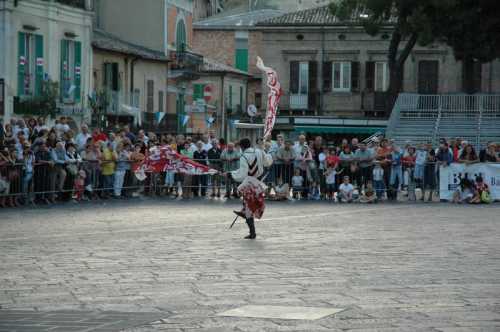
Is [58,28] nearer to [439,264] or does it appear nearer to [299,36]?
[299,36]

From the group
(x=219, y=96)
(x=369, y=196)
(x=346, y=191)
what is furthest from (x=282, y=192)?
(x=219, y=96)

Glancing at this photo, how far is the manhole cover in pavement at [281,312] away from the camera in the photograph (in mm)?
10570

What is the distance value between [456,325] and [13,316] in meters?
3.76

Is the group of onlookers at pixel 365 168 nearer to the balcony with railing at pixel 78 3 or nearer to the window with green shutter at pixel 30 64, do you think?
the window with green shutter at pixel 30 64

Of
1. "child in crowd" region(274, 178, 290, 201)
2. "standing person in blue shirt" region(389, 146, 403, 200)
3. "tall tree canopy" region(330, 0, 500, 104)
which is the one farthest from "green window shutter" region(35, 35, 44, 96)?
"tall tree canopy" region(330, 0, 500, 104)

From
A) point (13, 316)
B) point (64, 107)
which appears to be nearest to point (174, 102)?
point (64, 107)

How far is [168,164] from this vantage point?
1284 inches

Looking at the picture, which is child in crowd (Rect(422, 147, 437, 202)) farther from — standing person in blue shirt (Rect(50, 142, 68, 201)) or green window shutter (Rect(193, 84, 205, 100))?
green window shutter (Rect(193, 84, 205, 100))

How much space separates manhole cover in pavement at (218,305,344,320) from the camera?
1057cm

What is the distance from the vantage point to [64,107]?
44.8 m

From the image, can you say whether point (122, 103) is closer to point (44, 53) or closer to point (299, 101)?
point (44, 53)

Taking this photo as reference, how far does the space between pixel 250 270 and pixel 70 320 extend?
169 inches

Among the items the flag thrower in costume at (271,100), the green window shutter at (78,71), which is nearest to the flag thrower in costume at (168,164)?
the flag thrower in costume at (271,100)

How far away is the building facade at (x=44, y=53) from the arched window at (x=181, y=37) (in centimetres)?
1434
